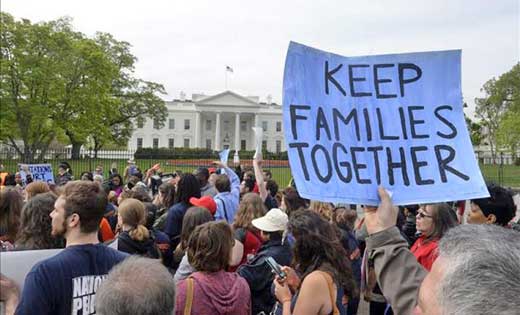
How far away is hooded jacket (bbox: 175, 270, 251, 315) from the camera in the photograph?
326 centimetres

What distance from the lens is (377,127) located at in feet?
8.75

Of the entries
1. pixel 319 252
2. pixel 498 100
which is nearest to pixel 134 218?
pixel 319 252

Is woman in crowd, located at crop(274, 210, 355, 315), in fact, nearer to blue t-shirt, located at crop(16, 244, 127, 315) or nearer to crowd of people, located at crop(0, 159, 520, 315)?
crowd of people, located at crop(0, 159, 520, 315)

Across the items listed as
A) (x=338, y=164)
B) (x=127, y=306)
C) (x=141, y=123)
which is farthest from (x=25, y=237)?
(x=141, y=123)

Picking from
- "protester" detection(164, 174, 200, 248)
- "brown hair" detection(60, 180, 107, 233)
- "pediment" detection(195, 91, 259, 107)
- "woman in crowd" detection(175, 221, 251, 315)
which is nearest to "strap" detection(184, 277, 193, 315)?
"woman in crowd" detection(175, 221, 251, 315)

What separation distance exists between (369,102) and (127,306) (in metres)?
1.54

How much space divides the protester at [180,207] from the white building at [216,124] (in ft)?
318

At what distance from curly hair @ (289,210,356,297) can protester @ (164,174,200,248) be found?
90.8 inches

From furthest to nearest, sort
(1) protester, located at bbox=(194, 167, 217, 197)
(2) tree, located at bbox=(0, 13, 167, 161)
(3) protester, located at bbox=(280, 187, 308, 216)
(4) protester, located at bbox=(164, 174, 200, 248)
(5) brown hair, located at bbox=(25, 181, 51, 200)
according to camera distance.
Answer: (2) tree, located at bbox=(0, 13, 167, 161) < (1) protester, located at bbox=(194, 167, 217, 197) < (3) protester, located at bbox=(280, 187, 308, 216) < (4) protester, located at bbox=(164, 174, 200, 248) < (5) brown hair, located at bbox=(25, 181, 51, 200)

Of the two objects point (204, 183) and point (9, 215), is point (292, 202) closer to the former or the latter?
point (204, 183)

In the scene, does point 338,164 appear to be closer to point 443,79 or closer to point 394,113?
point 394,113

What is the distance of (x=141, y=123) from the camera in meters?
60.7

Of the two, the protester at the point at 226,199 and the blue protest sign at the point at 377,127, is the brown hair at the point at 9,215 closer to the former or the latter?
the blue protest sign at the point at 377,127

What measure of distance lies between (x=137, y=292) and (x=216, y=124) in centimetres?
10501
